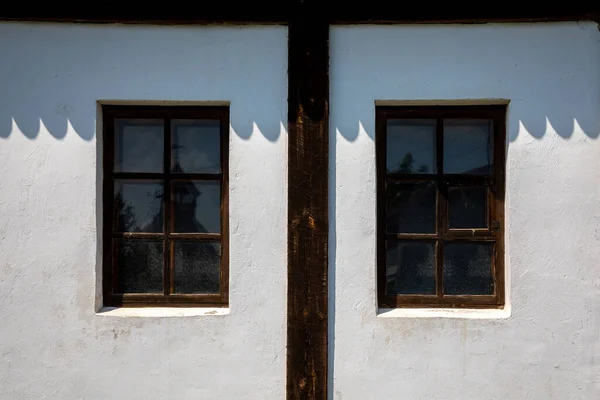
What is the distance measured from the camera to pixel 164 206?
2.96 metres

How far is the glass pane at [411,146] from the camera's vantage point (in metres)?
2.96

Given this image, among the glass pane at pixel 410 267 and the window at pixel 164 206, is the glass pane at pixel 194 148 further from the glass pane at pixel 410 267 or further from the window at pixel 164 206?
the glass pane at pixel 410 267

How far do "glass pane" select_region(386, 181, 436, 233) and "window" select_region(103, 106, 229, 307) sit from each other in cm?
90

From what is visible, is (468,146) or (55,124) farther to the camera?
(468,146)

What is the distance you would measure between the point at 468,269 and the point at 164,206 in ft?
5.50

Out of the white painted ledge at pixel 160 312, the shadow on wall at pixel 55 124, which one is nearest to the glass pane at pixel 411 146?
the shadow on wall at pixel 55 124

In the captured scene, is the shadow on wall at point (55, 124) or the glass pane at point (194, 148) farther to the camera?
the glass pane at point (194, 148)

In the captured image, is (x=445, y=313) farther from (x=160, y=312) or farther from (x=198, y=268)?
(x=160, y=312)

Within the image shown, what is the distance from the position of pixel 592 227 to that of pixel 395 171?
1034 mm

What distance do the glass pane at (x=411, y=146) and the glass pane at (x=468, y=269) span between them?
1.49ft

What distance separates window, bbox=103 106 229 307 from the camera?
2.94m

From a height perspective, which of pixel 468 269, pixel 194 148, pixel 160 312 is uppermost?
pixel 194 148

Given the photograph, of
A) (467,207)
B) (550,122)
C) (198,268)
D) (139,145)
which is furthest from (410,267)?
(139,145)

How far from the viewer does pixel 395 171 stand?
9.70 ft
